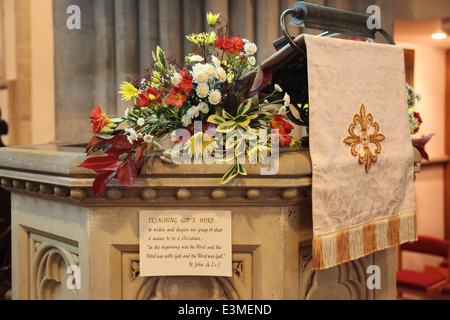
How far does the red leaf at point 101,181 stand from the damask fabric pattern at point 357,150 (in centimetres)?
48

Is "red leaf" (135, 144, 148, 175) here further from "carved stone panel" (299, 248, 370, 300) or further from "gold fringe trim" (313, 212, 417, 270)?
"carved stone panel" (299, 248, 370, 300)

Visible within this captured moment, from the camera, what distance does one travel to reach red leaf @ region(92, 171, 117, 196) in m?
1.17

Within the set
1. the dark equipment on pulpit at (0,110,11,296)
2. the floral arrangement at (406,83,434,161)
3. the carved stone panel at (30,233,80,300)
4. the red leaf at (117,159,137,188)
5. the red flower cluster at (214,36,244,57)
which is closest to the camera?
the red leaf at (117,159,137,188)

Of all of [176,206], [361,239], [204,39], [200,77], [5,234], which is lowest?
[5,234]

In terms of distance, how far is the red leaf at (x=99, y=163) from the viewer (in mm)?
1179

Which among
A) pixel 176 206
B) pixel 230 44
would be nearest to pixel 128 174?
pixel 176 206

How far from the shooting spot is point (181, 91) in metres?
1.26

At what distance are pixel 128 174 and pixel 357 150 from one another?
59 cm

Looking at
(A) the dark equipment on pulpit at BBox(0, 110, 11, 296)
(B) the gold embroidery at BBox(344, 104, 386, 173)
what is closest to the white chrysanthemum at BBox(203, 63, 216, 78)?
(B) the gold embroidery at BBox(344, 104, 386, 173)

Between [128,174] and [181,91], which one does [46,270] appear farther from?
[181,91]

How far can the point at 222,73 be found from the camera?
126cm

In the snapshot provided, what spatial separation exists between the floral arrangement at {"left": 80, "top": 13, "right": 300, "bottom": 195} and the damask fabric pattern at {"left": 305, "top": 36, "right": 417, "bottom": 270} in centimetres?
12
